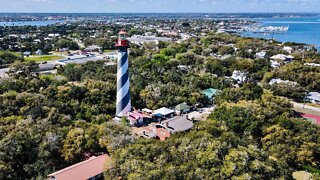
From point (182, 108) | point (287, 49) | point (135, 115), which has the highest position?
point (287, 49)

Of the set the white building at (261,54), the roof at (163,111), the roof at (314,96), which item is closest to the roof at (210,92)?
the roof at (163,111)

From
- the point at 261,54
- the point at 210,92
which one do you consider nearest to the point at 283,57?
the point at 261,54

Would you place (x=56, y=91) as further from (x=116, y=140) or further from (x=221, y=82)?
(x=221, y=82)

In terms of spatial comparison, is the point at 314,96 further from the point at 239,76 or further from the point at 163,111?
the point at 163,111

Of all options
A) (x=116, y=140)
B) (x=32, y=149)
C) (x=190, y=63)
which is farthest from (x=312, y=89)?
(x=32, y=149)

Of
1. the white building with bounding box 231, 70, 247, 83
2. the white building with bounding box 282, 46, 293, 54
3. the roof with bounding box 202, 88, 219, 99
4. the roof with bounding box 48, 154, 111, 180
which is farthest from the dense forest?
the white building with bounding box 282, 46, 293, 54

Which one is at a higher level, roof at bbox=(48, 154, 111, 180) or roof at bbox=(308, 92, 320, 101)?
roof at bbox=(48, 154, 111, 180)

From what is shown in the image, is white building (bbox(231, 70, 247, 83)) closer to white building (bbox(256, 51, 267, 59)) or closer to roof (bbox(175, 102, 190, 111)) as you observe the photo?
roof (bbox(175, 102, 190, 111))
